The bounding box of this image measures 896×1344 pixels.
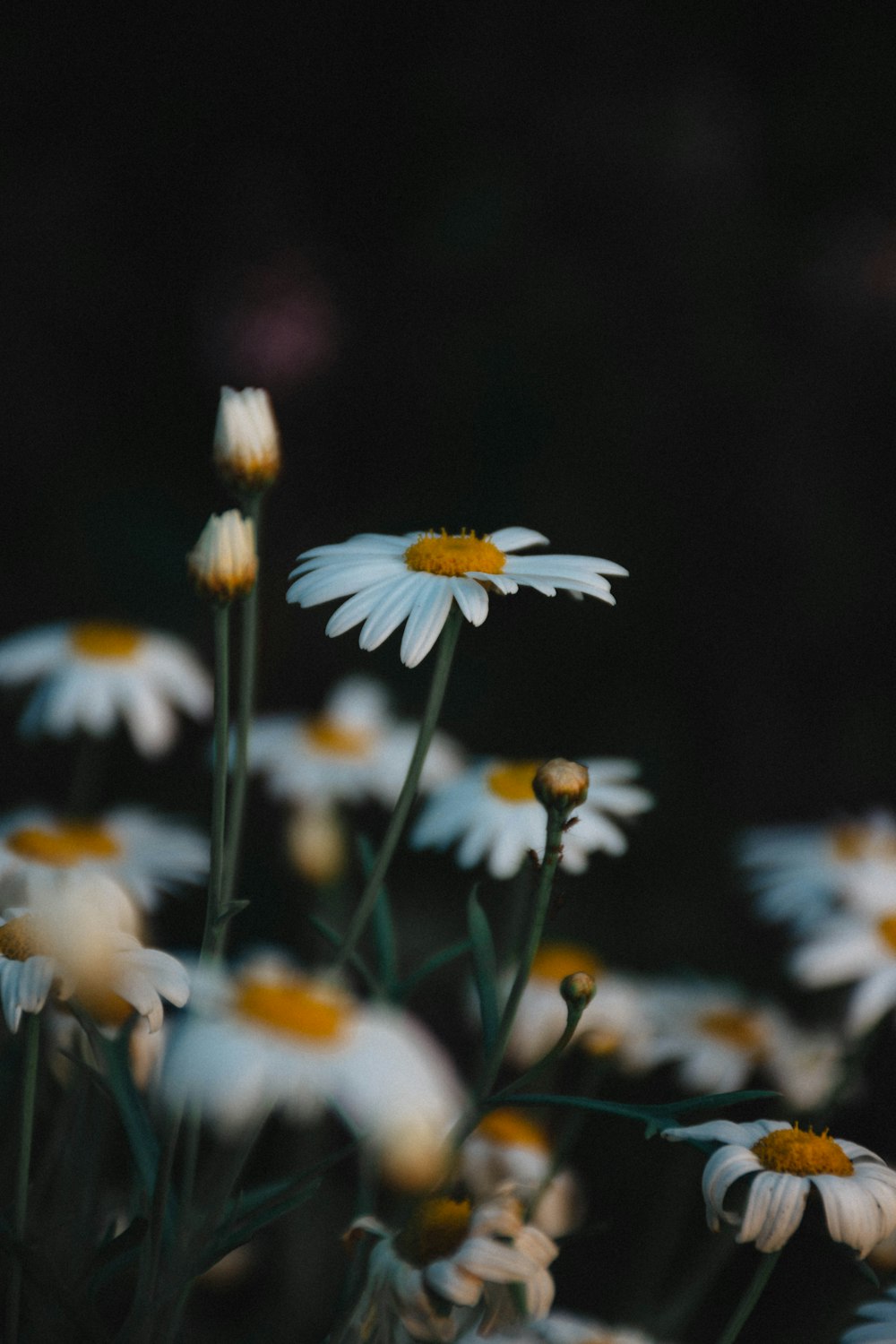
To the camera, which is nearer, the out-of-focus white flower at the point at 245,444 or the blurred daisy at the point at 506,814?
the out-of-focus white flower at the point at 245,444

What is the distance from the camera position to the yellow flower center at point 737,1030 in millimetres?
986

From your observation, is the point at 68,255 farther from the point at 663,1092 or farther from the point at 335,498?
the point at 663,1092

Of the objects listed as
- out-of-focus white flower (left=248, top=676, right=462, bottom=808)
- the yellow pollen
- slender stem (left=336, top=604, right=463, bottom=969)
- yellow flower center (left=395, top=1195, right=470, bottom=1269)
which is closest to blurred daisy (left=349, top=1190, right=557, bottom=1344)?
yellow flower center (left=395, top=1195, right=470, bottom=1269)

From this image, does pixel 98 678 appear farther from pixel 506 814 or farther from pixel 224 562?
pixel 224 562

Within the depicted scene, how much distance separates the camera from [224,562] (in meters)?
0.52

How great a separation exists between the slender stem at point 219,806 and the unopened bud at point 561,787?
12cm

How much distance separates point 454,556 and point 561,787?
0.14 metres

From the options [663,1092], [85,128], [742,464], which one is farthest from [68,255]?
[663,1092]

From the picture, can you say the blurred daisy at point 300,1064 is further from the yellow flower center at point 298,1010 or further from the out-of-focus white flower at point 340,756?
the out-of-focus white flower at point 340,756

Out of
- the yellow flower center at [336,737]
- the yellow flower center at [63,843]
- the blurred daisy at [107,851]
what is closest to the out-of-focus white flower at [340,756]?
the yellow flower center at [336,737]

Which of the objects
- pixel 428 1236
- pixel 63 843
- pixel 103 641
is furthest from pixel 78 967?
pixel 103 641

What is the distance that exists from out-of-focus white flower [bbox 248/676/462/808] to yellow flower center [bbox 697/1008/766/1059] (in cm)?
29

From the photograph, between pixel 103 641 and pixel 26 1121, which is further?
pixel 103 641

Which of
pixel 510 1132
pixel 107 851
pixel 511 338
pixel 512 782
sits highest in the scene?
pixel 511 338
